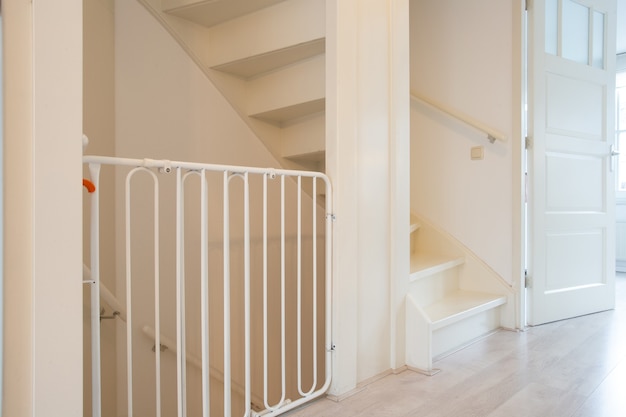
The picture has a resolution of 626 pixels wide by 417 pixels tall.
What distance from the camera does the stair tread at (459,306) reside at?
6.80ft

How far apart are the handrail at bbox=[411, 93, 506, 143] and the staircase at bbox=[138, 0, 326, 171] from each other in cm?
95

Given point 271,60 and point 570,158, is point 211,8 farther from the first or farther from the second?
point 570,158

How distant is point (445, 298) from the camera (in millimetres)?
2484

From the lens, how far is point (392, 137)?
1.92m

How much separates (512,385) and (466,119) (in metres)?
1.66

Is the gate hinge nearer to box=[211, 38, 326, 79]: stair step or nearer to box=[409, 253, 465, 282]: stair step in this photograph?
box=[409, 253, 465, 282]: stair step

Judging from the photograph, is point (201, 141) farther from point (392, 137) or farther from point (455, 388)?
point (455, 388)

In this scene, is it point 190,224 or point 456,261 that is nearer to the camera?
point 190,224
